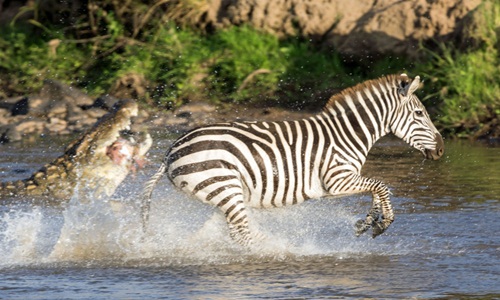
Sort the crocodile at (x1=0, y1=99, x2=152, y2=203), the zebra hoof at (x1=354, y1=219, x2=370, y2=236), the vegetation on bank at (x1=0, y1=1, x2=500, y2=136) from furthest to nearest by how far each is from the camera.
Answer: the vegetation on bank at (x1=0, y1=1, x2=500, y2=136)
the crocodile at (x1=0, y1=99, x2=152, y2=203)
the zebra hoof at (x1=354, y1=219, x2=370, y2=236)

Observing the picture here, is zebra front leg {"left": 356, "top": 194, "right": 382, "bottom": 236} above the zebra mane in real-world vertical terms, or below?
below

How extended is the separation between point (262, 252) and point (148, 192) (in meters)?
0.97

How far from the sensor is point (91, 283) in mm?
7102

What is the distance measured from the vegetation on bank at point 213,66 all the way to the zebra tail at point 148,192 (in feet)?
21.3

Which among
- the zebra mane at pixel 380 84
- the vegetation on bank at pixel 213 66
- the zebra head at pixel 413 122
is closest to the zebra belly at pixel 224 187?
the zebra mane at pixel 380 84

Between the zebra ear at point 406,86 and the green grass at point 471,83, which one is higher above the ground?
the green grass at point 471,83

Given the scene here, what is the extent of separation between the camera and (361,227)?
8156 millimetres

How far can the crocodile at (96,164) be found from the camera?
9789 millimetres

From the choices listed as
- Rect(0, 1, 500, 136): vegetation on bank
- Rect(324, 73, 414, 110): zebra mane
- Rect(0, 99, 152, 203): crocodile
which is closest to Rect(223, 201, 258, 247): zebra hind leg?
Rect(324, 73, 414, 110): zebra mane

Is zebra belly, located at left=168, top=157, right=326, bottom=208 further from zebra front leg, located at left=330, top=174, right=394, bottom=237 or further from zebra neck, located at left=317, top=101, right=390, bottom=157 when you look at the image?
zebra neck, located at left=317, top=101, right=390, bottom=157

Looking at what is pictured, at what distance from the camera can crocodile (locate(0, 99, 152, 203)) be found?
32.1 ft

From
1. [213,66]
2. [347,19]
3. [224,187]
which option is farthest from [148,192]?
[347,19]

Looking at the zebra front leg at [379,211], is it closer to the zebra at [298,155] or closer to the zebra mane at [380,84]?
the zebra at [298,155]

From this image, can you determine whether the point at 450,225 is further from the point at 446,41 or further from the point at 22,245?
the point at 446,41
